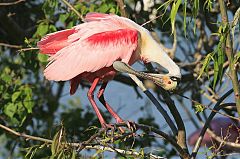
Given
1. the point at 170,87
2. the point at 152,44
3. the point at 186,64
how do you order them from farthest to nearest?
the point at 186,64, the point at 152,44, the point at 170,87

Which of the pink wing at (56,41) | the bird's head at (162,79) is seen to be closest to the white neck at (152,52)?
the bird's head at (162,79)

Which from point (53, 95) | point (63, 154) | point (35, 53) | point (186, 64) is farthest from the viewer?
point (53, 95)

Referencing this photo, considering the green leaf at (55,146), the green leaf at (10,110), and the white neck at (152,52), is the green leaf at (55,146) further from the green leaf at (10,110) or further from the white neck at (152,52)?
the green leaf at (10,110)

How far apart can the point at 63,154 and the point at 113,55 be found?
133 centimetres

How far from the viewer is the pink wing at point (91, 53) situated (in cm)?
499

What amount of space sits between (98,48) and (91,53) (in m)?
0.05

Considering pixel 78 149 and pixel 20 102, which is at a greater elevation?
pixel 78 149

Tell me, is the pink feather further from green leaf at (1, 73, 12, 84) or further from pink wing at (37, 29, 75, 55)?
green leaf at (1, 73, 12, 84)

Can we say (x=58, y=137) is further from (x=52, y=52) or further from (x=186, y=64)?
(x=186, y=64)

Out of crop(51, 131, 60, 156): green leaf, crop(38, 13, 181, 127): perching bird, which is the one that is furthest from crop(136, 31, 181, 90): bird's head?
crop(51, 131, 60, 156): green leaf

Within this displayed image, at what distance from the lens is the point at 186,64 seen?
275 inches

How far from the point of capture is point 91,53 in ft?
16.9

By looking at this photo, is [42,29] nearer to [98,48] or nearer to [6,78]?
[6,78]

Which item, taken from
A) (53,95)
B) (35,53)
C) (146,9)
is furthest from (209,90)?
(53,95)
